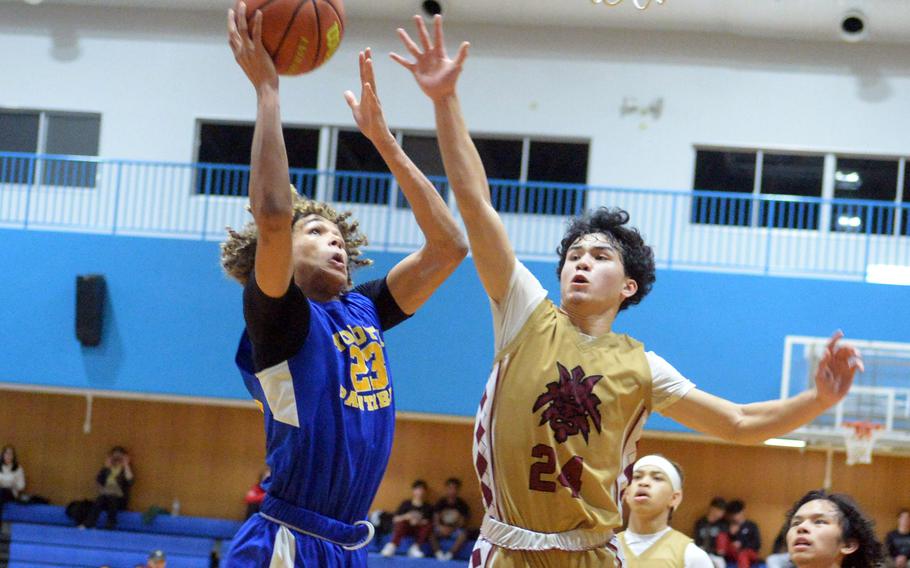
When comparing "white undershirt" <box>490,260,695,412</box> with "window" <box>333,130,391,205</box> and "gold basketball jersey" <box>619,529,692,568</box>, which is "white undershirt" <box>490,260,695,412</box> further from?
"window" <box>333,130,391,205</box>

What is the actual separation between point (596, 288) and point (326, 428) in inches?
45.1

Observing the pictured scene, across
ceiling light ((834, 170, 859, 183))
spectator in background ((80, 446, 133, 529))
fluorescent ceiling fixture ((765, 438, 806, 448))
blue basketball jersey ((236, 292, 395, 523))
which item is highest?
ceiling light ((834, 170, 859, 183))

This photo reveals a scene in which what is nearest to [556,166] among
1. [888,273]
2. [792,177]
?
[792,177]

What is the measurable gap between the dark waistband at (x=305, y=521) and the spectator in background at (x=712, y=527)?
1165 cm

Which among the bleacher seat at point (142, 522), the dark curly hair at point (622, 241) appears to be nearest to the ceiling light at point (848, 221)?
the bleacher seat at point (142, 522)

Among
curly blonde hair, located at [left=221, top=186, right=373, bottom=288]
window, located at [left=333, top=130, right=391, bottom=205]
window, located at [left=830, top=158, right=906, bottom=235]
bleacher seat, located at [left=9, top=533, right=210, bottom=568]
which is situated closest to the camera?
curly blonde hair, located at [left=221, top=186, right=373, bottom=288]

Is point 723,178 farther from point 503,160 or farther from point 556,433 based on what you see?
point 556,433

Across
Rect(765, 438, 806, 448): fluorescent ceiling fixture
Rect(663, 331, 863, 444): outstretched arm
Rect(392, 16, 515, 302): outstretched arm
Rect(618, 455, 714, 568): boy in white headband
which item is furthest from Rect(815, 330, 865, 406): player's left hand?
Rect(765, 438, 806, 448): fluorescent ceiling fixture

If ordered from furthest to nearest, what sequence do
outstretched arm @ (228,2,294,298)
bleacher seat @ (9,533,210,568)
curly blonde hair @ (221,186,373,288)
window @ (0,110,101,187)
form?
window @ (0,110,101,187) → bleacher seat @ (9,533,210,568) → curly blonde hair @ (221,186,373,288) → outstretched arm @ (228,2,294,298)

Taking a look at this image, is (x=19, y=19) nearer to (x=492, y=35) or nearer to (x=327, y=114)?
(x=327, y=114)

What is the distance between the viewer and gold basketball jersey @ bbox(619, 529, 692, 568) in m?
6.08

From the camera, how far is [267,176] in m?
3.21

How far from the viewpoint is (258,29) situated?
10.9 feet

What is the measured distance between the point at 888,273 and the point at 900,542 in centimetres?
342
